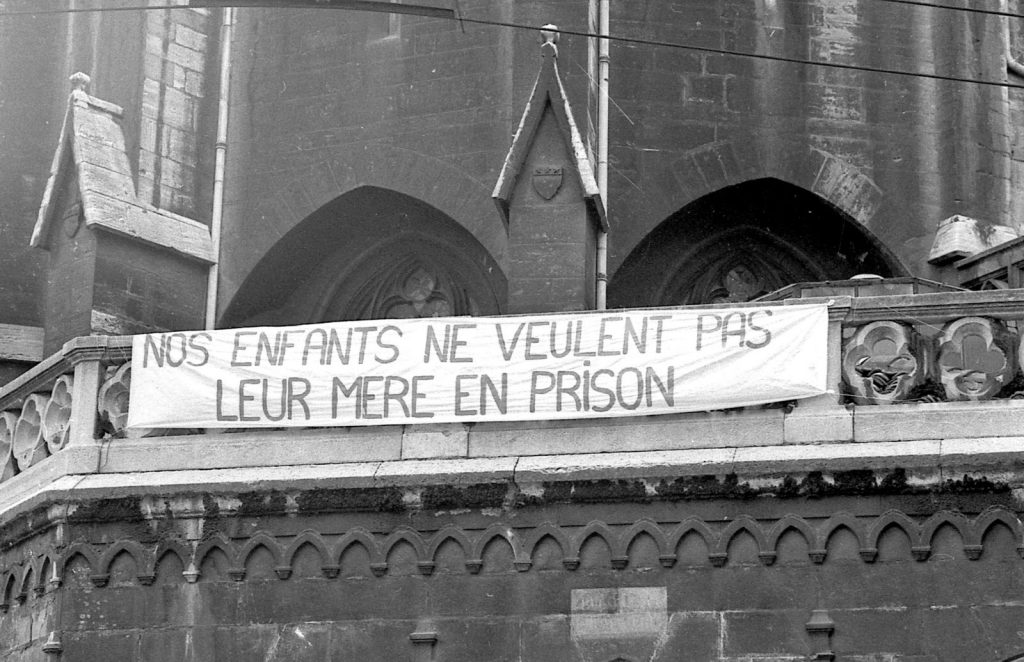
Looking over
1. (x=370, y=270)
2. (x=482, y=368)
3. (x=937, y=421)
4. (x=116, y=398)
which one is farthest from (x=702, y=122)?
(x=116, y=398)

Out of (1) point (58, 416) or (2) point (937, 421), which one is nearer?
(2) point (937, 421)

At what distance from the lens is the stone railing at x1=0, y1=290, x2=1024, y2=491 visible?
1515 centimetres

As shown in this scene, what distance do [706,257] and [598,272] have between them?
2.30m

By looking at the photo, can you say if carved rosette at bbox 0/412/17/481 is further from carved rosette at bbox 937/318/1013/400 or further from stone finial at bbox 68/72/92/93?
carved rosette at bbox 937/318/1013/400

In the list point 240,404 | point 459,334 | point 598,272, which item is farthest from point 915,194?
point 240,404

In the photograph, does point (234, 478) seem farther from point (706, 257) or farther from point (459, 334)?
point (706, 257)

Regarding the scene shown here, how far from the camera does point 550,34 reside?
66.5 feet

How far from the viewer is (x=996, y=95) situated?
72.3 ft

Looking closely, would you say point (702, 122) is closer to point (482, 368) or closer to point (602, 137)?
point (602, 137)

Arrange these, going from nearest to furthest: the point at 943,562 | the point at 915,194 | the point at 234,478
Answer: the point at 943,562
the point at 234,478
the point at 915,194

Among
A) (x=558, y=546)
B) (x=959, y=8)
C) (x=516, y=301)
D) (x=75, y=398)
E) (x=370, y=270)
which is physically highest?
(x=959, y=8)

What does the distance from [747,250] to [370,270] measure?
419 centimetres

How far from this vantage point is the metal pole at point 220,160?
21797 mm

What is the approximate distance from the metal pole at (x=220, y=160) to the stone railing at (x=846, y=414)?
16.4 ft
